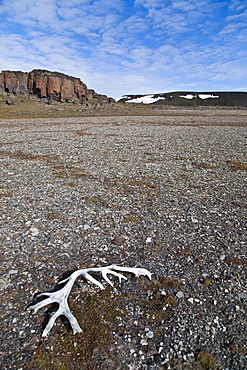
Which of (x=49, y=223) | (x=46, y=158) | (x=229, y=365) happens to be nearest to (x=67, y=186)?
(x=49, y=223)

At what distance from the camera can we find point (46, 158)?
17438mm

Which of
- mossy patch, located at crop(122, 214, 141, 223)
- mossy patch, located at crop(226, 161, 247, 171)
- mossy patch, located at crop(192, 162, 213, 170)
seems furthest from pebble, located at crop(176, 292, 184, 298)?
mossy patch, located at crop(226, 161, 247, 171)

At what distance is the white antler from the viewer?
4.02 m

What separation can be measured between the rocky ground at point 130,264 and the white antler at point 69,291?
0.39 feet

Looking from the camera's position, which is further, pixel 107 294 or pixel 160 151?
pixel 160 151

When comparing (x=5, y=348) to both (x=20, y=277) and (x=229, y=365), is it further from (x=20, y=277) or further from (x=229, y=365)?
(x=229, y=365)

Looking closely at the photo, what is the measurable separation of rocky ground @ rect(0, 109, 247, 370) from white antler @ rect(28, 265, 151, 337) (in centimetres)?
12

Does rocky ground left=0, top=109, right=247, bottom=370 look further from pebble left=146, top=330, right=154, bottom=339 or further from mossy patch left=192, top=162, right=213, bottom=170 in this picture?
mossy patch left=192, top=162, right=213, bottom=170

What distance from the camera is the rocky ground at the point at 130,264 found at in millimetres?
3662

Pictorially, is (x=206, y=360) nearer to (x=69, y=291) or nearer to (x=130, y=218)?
(x=69, y=291)

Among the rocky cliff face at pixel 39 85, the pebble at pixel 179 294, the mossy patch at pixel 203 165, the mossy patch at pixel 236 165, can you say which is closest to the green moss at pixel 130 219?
the pebble at pixel 179 294

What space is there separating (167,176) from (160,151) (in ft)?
24.1

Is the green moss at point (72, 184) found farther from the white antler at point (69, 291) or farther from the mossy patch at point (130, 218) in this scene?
the white antler at point (69, 291)

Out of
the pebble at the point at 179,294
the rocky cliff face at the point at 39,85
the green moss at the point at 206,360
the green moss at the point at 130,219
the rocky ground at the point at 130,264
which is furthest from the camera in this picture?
the rocky cliff face at the point at 39,85
